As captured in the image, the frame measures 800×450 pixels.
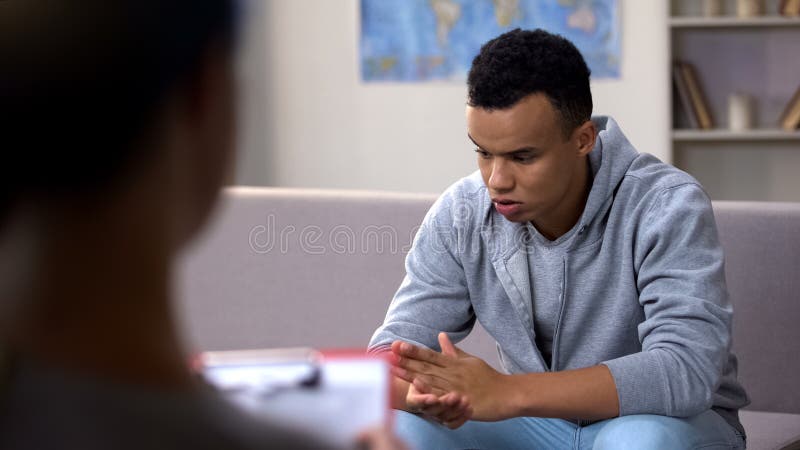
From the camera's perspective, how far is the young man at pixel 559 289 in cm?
142

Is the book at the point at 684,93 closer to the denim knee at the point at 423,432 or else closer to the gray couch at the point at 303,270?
the gray couch at the point at 303,270

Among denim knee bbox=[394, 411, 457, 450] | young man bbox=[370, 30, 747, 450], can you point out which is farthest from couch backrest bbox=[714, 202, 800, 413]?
denim knee bbox=[394, 411, 457, 450]

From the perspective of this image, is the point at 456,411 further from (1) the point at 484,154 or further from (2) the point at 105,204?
(2) the point at 105,204

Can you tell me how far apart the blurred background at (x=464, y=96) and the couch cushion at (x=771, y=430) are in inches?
77.8

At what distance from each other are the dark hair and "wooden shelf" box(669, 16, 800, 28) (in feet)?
12.0

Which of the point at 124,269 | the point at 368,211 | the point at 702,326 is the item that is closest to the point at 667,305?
the point at 702,326

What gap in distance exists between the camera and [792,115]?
3707 mm

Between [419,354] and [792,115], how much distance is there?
2.73 m

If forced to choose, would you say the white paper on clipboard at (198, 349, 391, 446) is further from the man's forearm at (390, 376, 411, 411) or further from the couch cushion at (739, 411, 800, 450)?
the couch cushion at (739, 411, 800, 450)

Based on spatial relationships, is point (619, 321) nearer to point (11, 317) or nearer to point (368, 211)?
point (368, 211)

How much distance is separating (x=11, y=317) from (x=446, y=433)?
4.37 feet

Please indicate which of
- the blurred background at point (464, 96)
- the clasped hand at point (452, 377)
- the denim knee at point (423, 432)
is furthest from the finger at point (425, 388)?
the blurred background at point (464, 96)

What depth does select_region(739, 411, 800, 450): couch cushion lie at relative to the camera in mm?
1739

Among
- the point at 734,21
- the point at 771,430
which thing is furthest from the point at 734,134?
the point at 771,430
